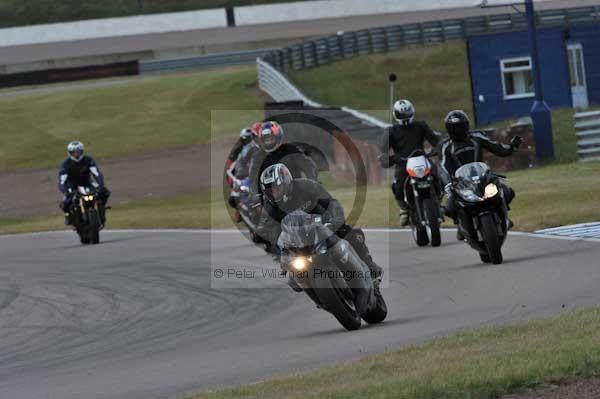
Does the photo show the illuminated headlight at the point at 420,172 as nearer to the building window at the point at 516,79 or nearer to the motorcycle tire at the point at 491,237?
the motorcycle tire at the point at 491,237

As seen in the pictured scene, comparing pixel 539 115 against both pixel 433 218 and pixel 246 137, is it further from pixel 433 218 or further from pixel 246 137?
pixel 433 218

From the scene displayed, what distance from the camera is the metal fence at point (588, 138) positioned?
1156 inches

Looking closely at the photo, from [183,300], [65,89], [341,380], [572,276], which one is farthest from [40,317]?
[65,89]

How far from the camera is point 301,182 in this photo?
11.1 meters

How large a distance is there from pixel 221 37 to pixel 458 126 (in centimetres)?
4905

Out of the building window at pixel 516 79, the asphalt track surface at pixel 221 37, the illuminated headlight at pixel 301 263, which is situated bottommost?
the illuminated headlight at pixel 301 263

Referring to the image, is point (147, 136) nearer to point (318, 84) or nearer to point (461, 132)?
point (318, 84)

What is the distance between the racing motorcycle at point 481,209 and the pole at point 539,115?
1472 cm

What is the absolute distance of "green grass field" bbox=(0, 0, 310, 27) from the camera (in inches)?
2734

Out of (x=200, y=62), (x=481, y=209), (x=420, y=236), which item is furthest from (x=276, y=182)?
(x=200, y=62)

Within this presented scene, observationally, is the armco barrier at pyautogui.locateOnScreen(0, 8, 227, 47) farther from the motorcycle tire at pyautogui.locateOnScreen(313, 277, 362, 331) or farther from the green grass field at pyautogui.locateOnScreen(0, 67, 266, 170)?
the motorcycle tire at pyautogui.locateOnScreen(313, 277, 362, 331)

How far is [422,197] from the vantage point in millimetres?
16906

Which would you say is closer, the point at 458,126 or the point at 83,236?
the point at 458,126

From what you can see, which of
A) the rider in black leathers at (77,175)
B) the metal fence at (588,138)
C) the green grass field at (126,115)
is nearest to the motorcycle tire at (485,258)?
the rider in black leathers at (77,175)
